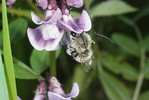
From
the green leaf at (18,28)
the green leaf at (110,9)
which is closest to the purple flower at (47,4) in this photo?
the green leaf at (18,28)

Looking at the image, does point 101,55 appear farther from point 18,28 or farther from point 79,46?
point 79,46

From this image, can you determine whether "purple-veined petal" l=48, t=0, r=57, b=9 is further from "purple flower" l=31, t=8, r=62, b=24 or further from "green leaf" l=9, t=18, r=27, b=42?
"green leaf" l=9, t=18, r=27, b=42

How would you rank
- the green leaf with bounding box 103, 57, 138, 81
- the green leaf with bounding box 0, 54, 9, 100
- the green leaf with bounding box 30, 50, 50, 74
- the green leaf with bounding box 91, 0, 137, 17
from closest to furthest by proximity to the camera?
the green leaf with bounding box 0, 54, 9, 100
the green leaf with bounding box 30, 50, 50, 74
the green leaf with bounding box 91, 0, 137, 17
the green leaf with bounding box 103, 57, 138, 81

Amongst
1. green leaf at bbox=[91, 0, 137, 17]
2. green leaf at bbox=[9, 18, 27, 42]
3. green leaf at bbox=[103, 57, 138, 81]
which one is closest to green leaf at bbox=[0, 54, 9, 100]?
green leaf at bbox=[9, 18, 27, 42]

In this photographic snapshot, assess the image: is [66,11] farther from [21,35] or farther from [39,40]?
[21,35]

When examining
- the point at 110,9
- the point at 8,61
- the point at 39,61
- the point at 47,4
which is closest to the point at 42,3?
the point at 47,4

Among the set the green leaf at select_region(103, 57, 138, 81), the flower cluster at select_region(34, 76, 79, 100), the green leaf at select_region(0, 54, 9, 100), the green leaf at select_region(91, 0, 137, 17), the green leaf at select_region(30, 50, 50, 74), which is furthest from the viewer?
the green leaf at select_region(103, 57, 138, 81)

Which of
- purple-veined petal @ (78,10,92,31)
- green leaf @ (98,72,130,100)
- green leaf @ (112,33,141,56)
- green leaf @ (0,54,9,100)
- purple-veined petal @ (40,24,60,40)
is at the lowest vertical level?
green leaf @ (98,72,130,100)
